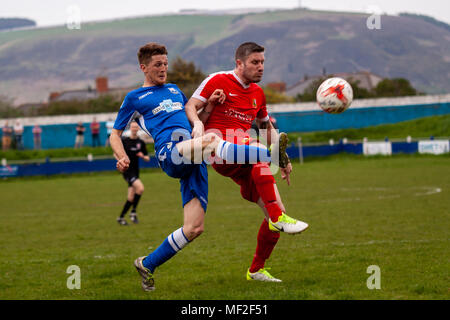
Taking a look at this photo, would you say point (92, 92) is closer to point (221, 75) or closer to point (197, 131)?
point (221, 75)

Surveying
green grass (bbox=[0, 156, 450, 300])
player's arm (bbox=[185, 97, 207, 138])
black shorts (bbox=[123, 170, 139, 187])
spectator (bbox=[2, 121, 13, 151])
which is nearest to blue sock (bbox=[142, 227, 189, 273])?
green grass (bbox=[0, 156, 450, 300])

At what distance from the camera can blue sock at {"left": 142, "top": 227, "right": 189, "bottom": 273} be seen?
6.14 metres

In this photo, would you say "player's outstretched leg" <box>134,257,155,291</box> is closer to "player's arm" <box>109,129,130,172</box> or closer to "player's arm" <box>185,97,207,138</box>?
"player's arm" <box>109,129,130,172</box>

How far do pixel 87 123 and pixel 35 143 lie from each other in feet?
16.3

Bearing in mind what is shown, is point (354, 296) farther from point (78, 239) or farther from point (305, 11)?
point (305, 11)

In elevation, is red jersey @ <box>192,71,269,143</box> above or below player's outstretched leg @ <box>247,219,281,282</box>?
above

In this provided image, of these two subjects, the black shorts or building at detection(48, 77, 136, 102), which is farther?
building at detection(48, 77, 136, 102)

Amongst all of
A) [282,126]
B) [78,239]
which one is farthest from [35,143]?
[78,239]

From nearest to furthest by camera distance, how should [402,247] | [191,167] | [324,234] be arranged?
[191,167] → [402,247] → [324,234]

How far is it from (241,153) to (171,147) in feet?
2.43

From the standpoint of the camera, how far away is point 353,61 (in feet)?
393

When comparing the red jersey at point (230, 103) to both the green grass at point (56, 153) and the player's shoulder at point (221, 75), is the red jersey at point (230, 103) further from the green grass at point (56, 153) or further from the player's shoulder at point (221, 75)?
the green grass at point (56, 153)

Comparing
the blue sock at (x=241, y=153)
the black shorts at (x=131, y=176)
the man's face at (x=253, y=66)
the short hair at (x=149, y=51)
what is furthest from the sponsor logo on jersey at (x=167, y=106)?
the black shorts at (x=131, y=176)

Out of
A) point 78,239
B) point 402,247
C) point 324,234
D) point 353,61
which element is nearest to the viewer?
point 402,247
